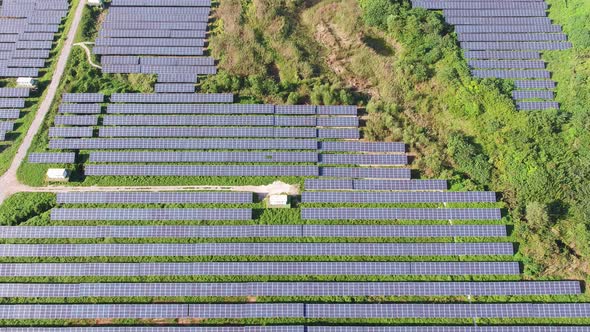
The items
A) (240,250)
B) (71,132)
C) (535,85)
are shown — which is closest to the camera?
(240,250)

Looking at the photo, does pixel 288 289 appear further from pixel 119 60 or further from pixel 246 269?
pixel 119 60

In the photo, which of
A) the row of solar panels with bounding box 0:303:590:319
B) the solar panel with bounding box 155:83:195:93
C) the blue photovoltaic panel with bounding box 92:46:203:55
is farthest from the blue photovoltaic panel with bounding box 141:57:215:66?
the row of solar panels with bounding box 0:303:590:319

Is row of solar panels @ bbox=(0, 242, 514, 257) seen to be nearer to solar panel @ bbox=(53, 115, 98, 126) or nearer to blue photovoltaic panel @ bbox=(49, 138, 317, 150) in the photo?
blue photovoltaic panel @ bbox=(49, 138, 317, 150)

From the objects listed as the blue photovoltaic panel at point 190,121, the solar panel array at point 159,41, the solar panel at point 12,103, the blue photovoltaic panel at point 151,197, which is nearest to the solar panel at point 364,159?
the blue photovoltaic panel at point 190,121

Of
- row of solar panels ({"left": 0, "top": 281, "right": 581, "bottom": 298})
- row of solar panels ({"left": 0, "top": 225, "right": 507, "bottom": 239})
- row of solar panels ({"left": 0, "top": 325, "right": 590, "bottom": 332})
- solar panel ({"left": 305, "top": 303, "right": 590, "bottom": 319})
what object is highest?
row of solar panels ({"left": 0, "top": 225, "right": 507, "bottom": 239})

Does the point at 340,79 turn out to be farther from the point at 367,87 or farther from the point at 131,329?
the point at 131,329

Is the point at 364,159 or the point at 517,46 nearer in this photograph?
the point at 364,159

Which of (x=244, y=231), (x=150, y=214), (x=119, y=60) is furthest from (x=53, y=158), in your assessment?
(x=244, y=231)
